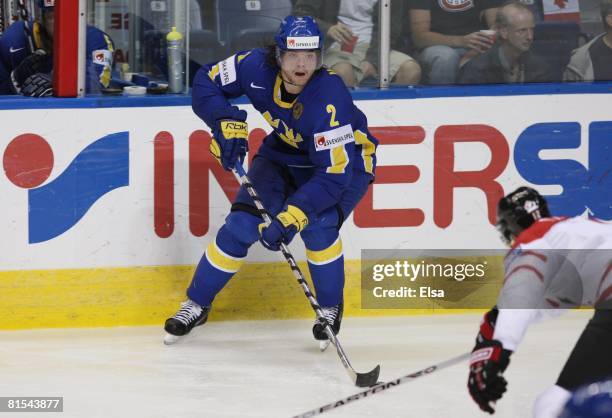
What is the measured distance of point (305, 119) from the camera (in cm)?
429

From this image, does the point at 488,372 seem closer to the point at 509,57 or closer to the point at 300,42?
the point at 300,42

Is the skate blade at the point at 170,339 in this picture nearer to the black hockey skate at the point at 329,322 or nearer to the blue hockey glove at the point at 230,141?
the black hockey skate at the point at 329,322

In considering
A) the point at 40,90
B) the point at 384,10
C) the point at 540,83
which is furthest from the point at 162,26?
the point at 540,83

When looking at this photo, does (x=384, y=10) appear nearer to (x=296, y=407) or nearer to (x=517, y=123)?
(x=517, y=123)

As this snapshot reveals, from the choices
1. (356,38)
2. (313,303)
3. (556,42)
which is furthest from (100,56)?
(556,42)

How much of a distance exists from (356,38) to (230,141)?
79 cm

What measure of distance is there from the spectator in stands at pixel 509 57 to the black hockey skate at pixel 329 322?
3.49 ft

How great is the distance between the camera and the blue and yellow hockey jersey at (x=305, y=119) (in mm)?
4230

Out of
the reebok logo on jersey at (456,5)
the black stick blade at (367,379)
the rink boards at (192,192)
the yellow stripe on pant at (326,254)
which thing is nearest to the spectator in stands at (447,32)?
the reebok logo on jersey at (456,5)

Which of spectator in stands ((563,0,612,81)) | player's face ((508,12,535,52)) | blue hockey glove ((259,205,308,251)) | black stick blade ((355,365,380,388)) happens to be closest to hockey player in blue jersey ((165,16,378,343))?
blue hockey glove ((259,205,308,251))

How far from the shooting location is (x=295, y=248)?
4.90 meters

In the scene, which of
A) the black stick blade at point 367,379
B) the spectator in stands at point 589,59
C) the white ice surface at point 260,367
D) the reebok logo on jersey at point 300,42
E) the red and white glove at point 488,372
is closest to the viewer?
the red and white glove at point 488,372

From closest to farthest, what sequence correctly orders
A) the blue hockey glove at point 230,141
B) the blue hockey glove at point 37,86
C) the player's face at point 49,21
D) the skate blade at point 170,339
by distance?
the blue hockey glove at point 230,141 → the skate blade at point 170,339 → the blue hockey glove at point 37,86 → the player's face at point 49,21

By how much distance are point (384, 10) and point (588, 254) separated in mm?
2016
